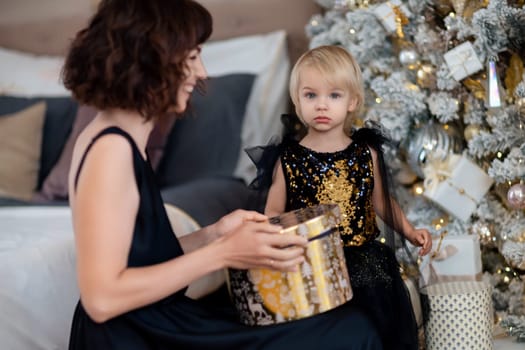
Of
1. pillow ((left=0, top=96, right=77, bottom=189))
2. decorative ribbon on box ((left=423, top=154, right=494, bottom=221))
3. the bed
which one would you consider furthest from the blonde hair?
pillow ((left=0, top=96, right=77, bottom=189))

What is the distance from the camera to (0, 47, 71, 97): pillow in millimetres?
2846

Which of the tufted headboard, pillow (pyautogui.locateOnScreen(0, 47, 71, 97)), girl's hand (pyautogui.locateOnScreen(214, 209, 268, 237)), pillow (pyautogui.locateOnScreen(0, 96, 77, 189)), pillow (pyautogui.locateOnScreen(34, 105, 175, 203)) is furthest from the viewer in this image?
pillow (pyautogui.locateOnScreen(0, 47, 71, 97))

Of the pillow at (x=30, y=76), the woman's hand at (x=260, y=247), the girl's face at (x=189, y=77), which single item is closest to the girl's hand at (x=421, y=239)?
the woman's hand at (x=260, y=247)

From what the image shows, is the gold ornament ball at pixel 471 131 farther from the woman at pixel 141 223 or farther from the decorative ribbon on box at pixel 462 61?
the woman at pixel 141 223

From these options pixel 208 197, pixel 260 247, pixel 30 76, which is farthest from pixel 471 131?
pixel 30 76

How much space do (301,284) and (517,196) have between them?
2.72 feet

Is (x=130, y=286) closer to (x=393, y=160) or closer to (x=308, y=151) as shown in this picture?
(x=308, y=151)

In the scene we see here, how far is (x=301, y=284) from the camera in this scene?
121 cm

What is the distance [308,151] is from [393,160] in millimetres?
536

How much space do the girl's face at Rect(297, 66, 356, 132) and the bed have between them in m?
0.62

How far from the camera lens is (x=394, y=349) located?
4.84ft

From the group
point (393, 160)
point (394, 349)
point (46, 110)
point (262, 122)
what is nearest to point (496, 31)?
point (393, 160)

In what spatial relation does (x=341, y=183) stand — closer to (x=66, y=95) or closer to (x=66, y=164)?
(x=66, y=164)

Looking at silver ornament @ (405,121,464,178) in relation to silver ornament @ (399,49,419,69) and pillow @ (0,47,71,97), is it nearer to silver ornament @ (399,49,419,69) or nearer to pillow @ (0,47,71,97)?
silver ornament @ (399,49,419,69)
